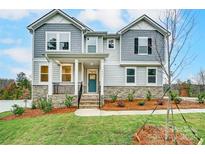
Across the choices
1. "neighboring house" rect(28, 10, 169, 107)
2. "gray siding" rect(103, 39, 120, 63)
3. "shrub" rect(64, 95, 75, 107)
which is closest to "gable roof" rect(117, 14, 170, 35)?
"neighboring house" rect(28, 10, 169, 107)

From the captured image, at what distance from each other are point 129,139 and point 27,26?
419 inches

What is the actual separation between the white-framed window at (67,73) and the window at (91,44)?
4.66ft

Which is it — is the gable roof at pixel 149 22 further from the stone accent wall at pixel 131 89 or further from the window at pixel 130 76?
the stone accent wall at pixel 131 89

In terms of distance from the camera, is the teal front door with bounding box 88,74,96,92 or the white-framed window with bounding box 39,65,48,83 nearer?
the white-framed window with bounding box 39,65,48,83

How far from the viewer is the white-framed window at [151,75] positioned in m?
17.4

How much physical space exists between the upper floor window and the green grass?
24.3 feet

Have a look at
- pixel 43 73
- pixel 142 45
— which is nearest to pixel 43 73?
pixel 43 73

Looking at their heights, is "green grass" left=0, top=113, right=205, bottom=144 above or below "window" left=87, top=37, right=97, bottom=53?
below

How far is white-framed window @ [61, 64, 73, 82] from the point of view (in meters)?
16.7

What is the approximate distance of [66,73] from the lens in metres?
16.7

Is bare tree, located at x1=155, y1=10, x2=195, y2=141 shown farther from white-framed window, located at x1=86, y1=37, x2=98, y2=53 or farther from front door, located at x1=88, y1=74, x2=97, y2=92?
front door, located at x1=88, y1=74, x2=97, y2=92

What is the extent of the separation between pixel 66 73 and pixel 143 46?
467 cm

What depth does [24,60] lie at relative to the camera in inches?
643
